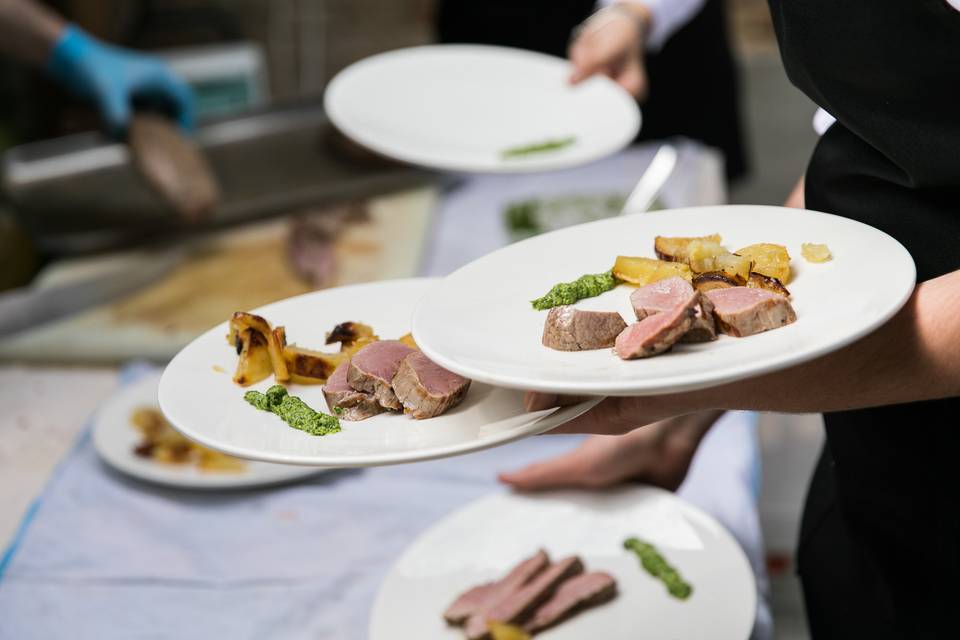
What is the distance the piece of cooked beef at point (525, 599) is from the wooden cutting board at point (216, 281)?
1196mm

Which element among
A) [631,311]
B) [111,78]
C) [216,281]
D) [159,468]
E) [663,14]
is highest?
[631,311]

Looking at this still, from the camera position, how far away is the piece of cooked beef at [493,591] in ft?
3.95

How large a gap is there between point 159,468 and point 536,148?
896 mm

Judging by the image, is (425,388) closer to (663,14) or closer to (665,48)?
(663,14)

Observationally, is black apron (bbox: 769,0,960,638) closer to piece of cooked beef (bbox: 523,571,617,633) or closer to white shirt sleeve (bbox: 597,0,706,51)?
piece of cooked beef (bbox: 523,571,617,633)

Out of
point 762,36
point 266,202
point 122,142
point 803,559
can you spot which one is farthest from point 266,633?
point 762,36

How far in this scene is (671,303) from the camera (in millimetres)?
883

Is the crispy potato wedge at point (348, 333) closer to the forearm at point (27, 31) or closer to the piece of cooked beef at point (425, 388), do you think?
the piece of cooked beef at point (425, 388)

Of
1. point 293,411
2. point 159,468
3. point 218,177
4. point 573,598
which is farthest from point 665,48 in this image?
point 293,411

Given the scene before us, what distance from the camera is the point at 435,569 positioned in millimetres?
1306

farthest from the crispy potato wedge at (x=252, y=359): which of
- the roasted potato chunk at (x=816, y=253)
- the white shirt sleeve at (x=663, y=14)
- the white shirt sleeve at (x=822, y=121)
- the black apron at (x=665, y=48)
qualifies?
the black apron at (x=665, y=48)

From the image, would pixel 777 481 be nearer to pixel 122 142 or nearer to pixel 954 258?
pixel 954 258

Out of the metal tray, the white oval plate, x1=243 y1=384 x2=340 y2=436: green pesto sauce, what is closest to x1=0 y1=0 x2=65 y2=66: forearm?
the metal tray

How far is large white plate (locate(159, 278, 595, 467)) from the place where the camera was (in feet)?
2.71
